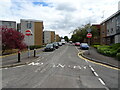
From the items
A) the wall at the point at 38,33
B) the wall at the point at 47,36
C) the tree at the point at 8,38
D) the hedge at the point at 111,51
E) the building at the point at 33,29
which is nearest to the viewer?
the hedge at the point at 111,51

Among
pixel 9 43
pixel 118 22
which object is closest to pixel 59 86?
pixel 9 43

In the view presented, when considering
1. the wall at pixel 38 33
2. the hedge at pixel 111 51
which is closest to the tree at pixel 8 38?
the hedge at pixel 111 51

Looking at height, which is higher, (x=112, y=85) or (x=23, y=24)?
(x=23, y=24)

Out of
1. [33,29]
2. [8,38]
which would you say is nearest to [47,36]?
[33,29]

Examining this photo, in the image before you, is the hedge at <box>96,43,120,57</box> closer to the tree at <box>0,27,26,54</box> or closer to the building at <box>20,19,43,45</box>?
the tree at <box>0,27,26,54</box>

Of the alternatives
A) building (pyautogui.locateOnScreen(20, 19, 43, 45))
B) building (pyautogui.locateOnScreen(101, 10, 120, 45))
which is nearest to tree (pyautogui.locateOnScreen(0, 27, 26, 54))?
building (pyautogui.locateOnScreen(101, 10, 120, 45))

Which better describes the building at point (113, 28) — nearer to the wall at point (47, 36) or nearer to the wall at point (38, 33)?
the wall at point (38, 33)

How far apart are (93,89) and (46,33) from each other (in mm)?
70414

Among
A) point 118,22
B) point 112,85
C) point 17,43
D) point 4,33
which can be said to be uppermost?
point 118,22

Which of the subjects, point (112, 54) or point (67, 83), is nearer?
point (67, 83)

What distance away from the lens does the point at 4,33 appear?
1581 centimetres

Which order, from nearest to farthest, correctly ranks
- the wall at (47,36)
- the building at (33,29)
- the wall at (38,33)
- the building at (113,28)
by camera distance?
the building at (113,28) → the building at (33,29) → the wall at (38,33) → the wall at (47,36)

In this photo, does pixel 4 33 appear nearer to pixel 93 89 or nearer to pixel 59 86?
pixel 59 86

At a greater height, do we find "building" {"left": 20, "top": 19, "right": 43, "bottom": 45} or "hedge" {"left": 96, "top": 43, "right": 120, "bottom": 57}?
"building" {"left": 20, "top": 19, "right": 43, "bottom": 45}
